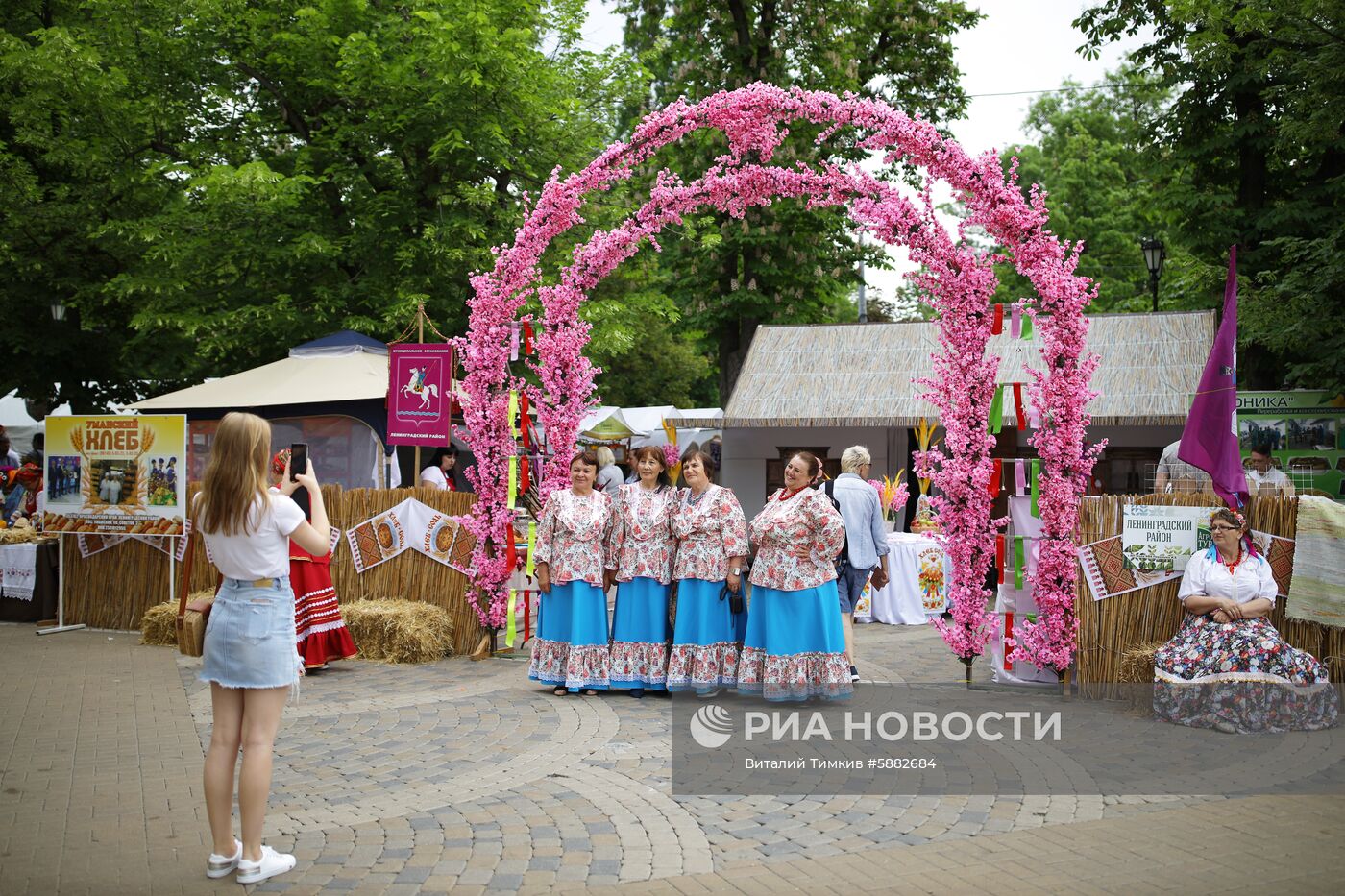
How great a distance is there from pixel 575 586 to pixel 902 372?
39.5 ft

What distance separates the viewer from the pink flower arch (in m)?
8.54

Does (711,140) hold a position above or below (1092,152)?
below

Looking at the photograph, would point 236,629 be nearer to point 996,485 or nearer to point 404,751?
point 404,751

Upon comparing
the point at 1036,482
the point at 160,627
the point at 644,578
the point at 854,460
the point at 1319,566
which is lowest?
the point at 160,627

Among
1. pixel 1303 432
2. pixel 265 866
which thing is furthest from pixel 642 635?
pixel 1303 432

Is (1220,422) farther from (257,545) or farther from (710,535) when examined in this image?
(257,545)

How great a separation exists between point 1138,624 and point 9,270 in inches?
745

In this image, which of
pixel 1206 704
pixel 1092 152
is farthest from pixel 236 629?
pixel 1092 152

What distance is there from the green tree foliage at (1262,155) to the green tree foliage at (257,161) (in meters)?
10.1

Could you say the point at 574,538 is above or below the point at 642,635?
above

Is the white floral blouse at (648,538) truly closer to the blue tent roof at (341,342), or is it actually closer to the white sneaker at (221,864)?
the white sneaker at (221,864)

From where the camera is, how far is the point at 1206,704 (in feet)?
24.2

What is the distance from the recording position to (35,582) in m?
12.4

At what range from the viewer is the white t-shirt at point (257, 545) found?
4.62m
